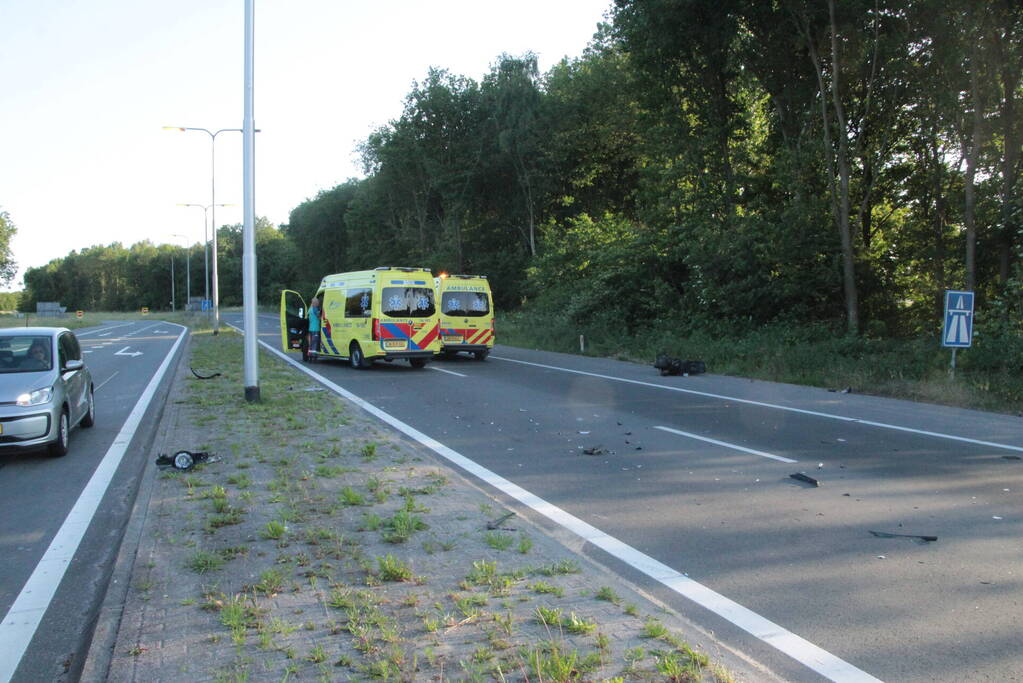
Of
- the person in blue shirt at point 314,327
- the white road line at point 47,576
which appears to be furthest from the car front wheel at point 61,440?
the person in blue shirt at point 314,327

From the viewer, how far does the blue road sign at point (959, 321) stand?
564 inches

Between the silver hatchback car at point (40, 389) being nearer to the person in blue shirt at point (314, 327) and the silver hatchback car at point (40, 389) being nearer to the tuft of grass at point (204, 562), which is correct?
the tuft of grass at point (204, 562)

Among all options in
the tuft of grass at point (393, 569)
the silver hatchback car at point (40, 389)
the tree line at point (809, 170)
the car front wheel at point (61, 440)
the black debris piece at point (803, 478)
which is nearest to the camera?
the tuft of grass at point (393, 569)

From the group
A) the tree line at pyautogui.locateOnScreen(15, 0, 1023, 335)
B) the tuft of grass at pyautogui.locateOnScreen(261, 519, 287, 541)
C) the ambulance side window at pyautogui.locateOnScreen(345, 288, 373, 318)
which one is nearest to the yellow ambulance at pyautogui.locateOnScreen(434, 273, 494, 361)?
the ambulance side window at pyautogui.locateOnScreen(345, 288, 373, 318)

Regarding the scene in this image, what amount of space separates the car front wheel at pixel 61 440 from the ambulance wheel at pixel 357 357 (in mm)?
11031

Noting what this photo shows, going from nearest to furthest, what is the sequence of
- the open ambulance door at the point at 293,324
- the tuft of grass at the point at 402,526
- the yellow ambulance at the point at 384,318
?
the tuft of grass at the point at 402,526
the yellow ambulance at the point at 384,318
the open ambulance door at the point at 293,324

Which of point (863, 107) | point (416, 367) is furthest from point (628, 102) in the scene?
point (416, 367)

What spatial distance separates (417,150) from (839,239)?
102ft

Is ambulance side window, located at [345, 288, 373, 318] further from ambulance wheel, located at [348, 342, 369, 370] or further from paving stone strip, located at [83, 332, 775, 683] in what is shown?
paving stone strip, located at [83, 332, 775, 683]

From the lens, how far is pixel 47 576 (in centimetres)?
523

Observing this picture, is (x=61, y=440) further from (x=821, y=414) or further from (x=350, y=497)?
(x=821, y=414)

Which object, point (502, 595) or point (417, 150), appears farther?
point (417, 150)

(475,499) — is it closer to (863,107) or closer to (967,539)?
(967,539)

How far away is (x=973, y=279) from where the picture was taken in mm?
18562
